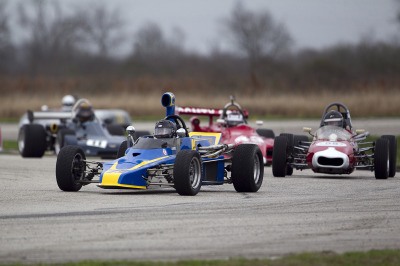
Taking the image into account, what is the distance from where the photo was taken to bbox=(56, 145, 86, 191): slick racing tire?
46.7 feet

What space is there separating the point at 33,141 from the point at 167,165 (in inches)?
560

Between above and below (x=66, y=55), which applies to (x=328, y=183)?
below

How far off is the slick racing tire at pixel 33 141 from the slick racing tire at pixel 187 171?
46.9 ft

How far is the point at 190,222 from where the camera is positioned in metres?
10.8

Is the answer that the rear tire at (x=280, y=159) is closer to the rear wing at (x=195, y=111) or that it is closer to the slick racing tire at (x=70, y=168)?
the rear wing at (x=195, y=111)

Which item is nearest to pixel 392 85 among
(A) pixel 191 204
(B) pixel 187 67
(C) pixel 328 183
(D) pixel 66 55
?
(B) pixel 187 67

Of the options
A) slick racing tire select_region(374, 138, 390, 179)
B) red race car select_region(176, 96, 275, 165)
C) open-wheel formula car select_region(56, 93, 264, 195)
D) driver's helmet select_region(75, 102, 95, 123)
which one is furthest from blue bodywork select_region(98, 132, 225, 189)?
driver's helmet select_region(75, 102, 95, 123)

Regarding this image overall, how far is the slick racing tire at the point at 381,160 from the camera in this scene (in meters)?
19.0

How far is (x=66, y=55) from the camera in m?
58.4

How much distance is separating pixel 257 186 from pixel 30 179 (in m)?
5.57

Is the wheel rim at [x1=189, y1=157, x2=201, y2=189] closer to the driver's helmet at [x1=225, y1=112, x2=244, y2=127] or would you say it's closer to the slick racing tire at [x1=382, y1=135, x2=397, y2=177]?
the slick racing tire at [x1=382, y1=135, x2=397, y2=177]

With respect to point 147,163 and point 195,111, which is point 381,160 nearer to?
point 195,111

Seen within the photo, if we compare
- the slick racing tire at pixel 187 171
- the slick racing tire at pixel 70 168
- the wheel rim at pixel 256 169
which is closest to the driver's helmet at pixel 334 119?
the wheel rim at pixel 256 169

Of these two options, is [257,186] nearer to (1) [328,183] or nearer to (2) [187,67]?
(1) [328,183]
